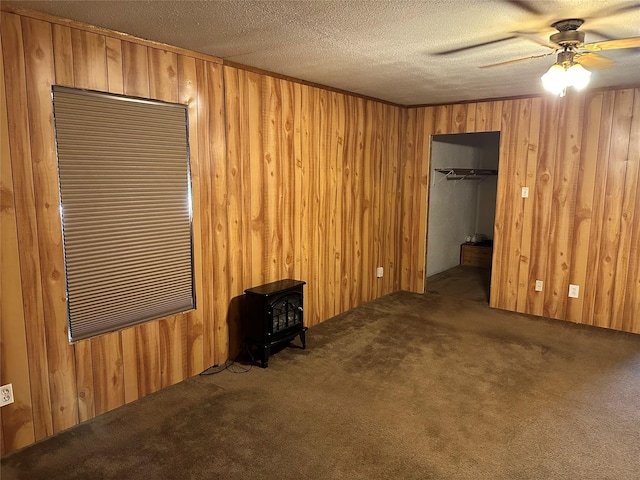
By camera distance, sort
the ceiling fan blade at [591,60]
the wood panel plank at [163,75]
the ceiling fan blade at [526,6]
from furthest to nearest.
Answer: the wood panel plank at [163,75] → the ceiling fan blade at [591,60] → the ceiling fan blade at [526,6]

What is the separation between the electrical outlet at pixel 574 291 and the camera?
4.43 meters

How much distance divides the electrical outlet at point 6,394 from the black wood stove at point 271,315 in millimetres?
1579

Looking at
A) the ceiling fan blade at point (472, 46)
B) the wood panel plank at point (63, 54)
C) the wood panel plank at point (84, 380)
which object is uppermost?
the ceiling fan blade at point (472, 46)

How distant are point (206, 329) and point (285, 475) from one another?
141cm

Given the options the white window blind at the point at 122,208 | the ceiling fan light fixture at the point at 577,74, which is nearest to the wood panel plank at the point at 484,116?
the ceiling fan light fixture at the point at 577,74

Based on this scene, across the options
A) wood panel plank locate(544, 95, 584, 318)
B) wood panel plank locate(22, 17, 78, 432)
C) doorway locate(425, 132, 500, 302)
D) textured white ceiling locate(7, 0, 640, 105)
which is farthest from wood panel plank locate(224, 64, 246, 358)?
wood panel plank locate(544, 95, 584, 318)

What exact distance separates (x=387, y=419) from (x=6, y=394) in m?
2.12

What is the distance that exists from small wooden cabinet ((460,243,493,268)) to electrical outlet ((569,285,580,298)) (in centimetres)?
234

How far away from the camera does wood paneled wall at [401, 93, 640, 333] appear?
162 inches

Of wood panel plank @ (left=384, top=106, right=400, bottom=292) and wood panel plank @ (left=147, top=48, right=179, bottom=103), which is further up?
wood panel plank @ (left=147, top=48, right=179, bottom=103)

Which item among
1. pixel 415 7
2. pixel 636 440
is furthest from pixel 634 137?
pixel 415 7

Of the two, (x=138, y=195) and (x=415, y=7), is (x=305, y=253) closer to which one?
(x=138, y=195)

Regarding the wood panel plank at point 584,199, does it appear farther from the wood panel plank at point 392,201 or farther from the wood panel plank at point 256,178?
the wood panel plank at point 256,178

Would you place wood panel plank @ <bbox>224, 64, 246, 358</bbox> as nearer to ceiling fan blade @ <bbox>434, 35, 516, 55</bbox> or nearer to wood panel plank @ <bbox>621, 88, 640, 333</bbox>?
ceiling fan blade @ <bbox>434, 35, 516, 55</bbox>
